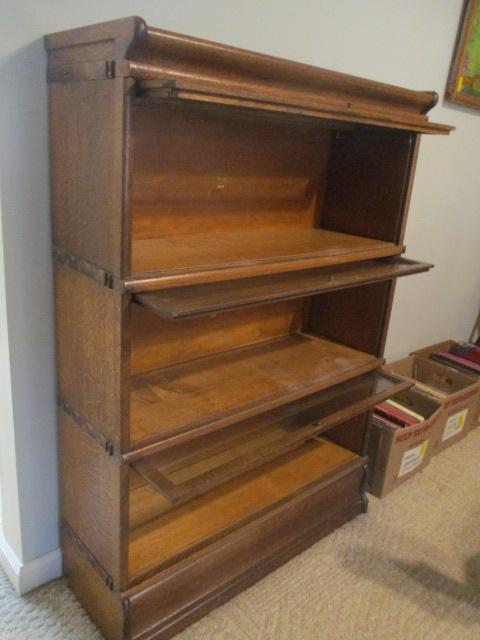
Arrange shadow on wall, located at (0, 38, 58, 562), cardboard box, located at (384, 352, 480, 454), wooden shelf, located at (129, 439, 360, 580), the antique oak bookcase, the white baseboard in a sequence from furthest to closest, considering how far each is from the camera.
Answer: cardboard box, located at (384, 352, 480, 454)
the white baseboard
wooden shelf, located at (129, 439, 360, 580)
shadow on wall, located at (0, 38, 58, 562)
the antique oak bookcase

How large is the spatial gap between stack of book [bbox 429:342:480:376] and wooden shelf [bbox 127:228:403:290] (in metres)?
1.26

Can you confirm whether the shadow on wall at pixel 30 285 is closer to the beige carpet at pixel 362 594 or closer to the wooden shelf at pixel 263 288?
the beige carpet at pixel 362 594

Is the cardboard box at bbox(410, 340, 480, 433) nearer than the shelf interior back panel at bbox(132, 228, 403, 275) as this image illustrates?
No

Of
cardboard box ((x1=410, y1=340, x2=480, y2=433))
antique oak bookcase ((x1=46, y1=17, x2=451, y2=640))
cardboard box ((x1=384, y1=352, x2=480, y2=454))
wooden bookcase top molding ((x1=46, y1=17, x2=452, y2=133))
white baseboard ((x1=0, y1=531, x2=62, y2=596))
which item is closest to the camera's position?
wooden bookcase top molding ((x1=46, y1=17, x2=452, y2=133))

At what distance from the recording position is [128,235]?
0.96 metres

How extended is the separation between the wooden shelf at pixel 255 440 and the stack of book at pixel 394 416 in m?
0.24

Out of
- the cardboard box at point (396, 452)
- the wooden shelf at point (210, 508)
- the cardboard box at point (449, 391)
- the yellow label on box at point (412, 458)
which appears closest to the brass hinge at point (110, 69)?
the wooden shelf at point (210, 508)

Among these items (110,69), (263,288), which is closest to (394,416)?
(263,288)

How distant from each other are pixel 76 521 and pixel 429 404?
1.45 metres

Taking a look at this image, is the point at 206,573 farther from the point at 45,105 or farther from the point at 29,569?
the point at 45,105

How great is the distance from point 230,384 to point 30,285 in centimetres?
55

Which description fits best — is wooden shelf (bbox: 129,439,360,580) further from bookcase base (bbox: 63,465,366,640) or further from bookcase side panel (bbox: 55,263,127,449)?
bookcase side panel (bbox: 55,263,127,449)

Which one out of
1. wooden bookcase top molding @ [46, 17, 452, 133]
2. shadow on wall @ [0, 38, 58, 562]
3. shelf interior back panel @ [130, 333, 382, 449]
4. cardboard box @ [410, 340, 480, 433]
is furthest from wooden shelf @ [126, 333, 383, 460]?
cardboard box @ [410, 340, 480, 433]

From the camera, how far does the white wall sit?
3.56 feet
